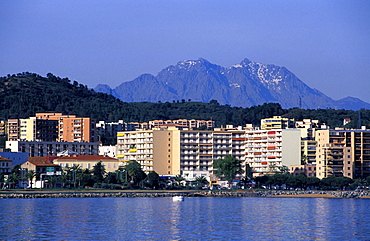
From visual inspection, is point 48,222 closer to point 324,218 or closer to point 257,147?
point 324,218

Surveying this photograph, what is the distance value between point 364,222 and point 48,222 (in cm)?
3177

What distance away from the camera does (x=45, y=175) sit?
141125mm

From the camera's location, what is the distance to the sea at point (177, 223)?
60.0m

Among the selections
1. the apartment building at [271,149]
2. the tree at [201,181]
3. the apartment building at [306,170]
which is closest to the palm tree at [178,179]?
the tree at [201,181]

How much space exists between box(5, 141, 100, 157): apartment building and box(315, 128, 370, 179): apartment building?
58.5 meters

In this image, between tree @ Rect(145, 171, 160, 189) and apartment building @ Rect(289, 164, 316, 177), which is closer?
tree @ Rect(145, 171, 160, 189)

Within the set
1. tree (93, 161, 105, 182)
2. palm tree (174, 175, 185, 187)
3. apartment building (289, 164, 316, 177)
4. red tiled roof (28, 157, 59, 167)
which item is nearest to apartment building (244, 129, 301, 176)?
apartment building (289, 164, 316, 177)

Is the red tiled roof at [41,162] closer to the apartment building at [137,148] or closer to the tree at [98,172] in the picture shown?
the tree at [98,172]

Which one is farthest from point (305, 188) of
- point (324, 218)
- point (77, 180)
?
point (324, 218)

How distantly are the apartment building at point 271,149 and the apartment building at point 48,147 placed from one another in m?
41.5

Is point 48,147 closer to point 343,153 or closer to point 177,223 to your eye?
point 343,153

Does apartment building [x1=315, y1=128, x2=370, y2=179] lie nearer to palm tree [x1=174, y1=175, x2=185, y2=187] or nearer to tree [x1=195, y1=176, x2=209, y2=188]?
tree [x1=195, y1=176, x2=209, y2=188]

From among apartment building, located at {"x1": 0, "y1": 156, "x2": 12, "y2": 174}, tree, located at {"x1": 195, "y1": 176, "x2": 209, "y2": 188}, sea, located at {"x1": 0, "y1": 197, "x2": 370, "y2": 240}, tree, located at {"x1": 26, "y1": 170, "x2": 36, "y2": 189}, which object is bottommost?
sea, located at {"x1": 0, "y1": 197, "x2": 370, "y2": 240}

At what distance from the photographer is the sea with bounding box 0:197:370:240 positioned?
2361 inches
